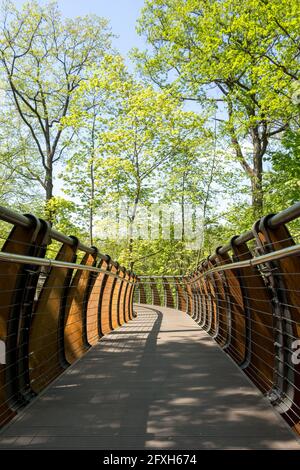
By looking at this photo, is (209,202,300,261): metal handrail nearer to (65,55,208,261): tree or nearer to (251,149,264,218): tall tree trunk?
(251,149,264,218): tall tree trunk

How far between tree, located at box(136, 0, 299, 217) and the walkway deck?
12.0 meters

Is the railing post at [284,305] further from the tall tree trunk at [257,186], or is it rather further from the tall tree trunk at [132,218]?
the tall tree trunk at [132,218]

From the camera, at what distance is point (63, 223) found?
26391 mm

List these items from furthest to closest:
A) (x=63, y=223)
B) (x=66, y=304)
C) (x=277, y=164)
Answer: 1. (x=63, y=223)
2. (x=277, y=164)
3. (x=66, y=304)

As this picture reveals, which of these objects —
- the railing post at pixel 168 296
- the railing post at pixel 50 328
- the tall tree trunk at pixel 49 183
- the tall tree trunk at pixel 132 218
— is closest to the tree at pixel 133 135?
the tall tree trunk at pixel 132 218

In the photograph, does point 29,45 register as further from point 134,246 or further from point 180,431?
point 180,431

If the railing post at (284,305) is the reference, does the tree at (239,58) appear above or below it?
above

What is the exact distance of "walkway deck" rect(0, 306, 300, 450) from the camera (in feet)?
8.86

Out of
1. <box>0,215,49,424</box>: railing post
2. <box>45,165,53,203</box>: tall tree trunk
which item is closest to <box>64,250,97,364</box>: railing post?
<box>0,215,49,424</box>: railing post

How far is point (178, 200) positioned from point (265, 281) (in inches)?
959

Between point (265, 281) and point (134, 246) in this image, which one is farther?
point (134, 246)

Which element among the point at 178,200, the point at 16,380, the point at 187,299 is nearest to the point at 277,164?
the point at 187,299

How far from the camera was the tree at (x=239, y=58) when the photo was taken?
17234 mm

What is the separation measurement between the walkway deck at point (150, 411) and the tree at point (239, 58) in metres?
12.0
